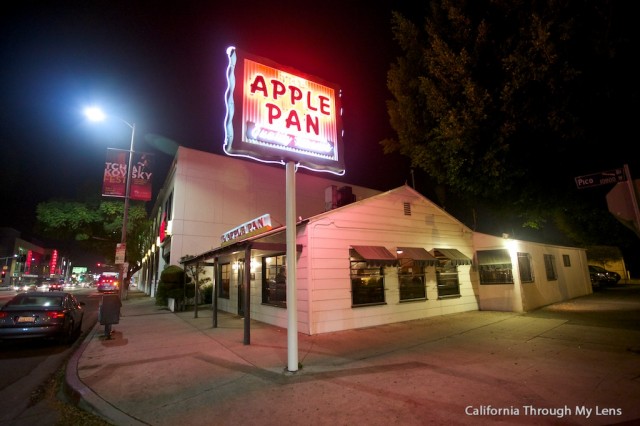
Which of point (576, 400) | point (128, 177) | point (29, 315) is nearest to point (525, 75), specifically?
point (576, 400)

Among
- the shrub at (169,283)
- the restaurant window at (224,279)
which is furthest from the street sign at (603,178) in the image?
the shrub at (169,283)

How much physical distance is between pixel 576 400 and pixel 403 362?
8.92 ft

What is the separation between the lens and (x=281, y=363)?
6461mm

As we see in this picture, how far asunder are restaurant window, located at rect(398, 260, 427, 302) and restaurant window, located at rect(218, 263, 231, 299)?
8.45 meters

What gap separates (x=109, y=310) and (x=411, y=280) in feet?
32.0

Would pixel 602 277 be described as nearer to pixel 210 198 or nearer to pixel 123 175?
pixel 210 198

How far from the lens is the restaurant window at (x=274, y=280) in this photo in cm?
1087

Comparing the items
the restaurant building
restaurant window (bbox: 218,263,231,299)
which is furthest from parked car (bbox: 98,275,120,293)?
the restaurant building

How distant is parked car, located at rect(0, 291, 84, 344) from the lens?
8.24m

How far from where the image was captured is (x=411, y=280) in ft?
39.1

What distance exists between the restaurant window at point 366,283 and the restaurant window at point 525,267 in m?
6.19

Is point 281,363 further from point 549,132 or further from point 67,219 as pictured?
point 67,219

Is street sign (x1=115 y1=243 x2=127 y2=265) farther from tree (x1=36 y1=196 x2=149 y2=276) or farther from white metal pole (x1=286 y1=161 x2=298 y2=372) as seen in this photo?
tree (x1=36 y1=196 x2=149 y2=276)

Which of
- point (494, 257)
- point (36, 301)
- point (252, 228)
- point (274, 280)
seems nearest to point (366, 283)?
point (274, 280)
